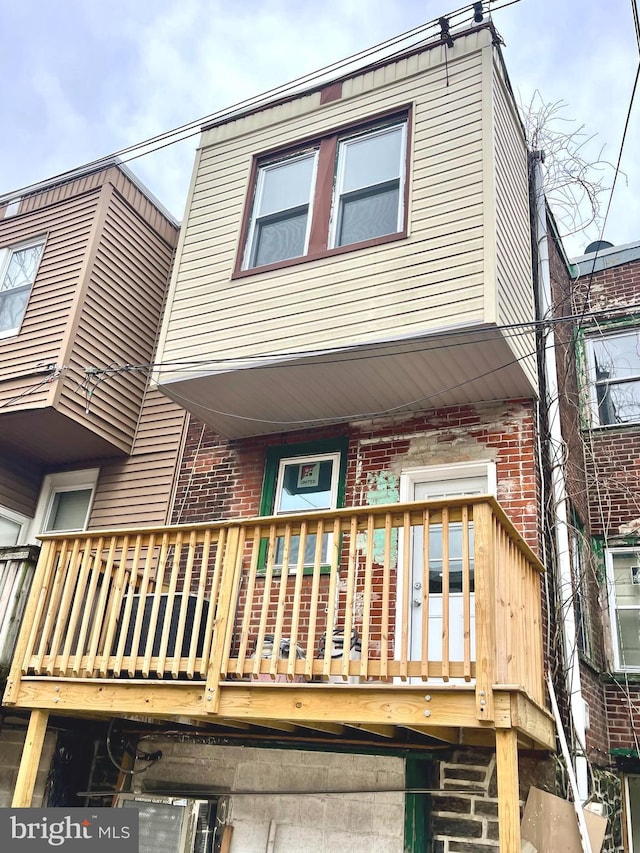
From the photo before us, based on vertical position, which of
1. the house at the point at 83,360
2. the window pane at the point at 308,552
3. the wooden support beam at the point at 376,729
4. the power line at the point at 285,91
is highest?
the power line at the point at 285,91

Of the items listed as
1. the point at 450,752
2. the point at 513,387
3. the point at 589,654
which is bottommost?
the point at 450,752

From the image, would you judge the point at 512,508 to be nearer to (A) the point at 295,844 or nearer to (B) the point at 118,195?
(A) the point at 295,844

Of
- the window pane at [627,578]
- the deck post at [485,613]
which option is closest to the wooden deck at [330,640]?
the deck post at [485,613]

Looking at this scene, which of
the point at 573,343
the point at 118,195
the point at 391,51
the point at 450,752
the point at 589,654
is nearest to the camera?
the point at 450,752

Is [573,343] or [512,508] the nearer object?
[512,508]

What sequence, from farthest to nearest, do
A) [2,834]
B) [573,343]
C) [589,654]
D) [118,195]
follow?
[118,195], [573,343], [589,654], [2,834]

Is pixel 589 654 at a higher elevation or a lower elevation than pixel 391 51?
lower

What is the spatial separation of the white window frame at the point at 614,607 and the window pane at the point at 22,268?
24.0 feet

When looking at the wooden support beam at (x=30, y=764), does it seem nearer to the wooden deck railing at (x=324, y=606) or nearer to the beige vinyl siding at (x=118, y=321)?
the wooden deck railing at (x=324, y=606)

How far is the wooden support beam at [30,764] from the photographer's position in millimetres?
5156

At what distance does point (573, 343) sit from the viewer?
339 inches

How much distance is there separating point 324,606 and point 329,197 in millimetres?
3903

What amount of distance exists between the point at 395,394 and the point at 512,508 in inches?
58.2

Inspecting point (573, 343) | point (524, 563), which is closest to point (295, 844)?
point (524, 563)
